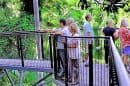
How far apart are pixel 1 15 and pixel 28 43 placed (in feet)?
32.5

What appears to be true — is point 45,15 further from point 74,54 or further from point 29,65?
point 74,54

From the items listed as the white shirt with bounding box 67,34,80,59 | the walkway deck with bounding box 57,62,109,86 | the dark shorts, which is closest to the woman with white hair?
the dark shorts

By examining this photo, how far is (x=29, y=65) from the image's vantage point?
44.0 ft

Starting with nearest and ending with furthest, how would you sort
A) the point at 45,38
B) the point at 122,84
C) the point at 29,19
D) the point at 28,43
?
1. the point at 122,84
2. the point at 45,38
3. the point at 28,43
4. the point at 29,19

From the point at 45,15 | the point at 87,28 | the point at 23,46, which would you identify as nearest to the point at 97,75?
the point at 87,28

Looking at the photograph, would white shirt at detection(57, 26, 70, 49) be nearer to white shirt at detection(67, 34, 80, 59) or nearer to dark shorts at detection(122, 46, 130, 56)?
white shirt at detection(67, 34, 80, 59)

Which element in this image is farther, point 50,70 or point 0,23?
point 0,23

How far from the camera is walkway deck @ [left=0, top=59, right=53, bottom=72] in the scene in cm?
1283

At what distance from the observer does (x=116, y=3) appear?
30125mm

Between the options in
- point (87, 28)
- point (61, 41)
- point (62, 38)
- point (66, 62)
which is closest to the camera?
point (66, 62)

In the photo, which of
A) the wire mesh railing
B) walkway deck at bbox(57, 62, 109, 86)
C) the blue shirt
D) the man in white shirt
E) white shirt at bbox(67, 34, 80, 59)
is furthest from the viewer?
the wire mesh railing

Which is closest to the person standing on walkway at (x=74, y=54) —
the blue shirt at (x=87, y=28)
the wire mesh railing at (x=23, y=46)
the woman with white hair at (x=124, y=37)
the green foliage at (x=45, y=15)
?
the blue shirt at (x=87, y=28)

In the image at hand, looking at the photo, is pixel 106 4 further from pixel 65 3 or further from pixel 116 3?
pixel 65 3

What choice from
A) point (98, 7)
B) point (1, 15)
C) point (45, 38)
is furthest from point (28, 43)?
point (98, 7)
